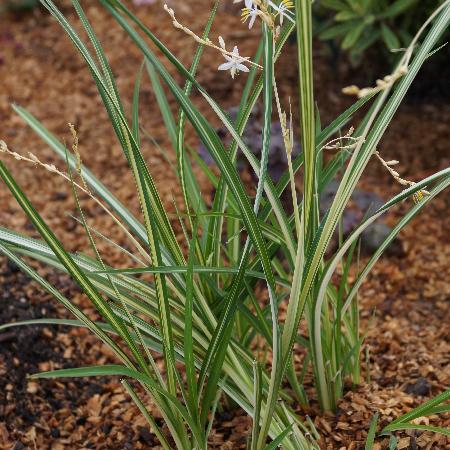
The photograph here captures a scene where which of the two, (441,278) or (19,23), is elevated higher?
(19,23)

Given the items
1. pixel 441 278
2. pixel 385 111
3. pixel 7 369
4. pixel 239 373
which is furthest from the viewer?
pixel 441 278

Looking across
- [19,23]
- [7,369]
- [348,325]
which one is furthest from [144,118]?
[348,325]

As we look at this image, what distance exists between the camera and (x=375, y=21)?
11.4 ft

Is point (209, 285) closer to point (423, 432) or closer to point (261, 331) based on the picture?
point (261, 331)

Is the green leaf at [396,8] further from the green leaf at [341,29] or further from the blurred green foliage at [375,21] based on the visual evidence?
the green leaf at [341,29]

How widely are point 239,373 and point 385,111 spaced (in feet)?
2.15

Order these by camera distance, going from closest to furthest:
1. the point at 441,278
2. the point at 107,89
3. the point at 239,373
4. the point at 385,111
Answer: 1. the point at 107,89
2. the point at 385,111
3. the point at 239,373
4. the point at 441,278

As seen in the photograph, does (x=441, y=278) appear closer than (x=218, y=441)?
No

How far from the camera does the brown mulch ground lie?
214 cm

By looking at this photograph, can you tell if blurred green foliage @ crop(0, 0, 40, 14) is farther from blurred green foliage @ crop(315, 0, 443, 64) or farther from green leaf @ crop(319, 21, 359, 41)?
green leaf @ crop(319, 21, 359, 41)

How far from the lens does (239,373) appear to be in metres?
1.75

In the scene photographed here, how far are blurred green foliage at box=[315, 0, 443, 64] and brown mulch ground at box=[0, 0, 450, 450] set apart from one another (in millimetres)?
513

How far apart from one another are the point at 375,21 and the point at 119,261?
5.13 feet

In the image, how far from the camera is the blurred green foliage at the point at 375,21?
10.6ft
